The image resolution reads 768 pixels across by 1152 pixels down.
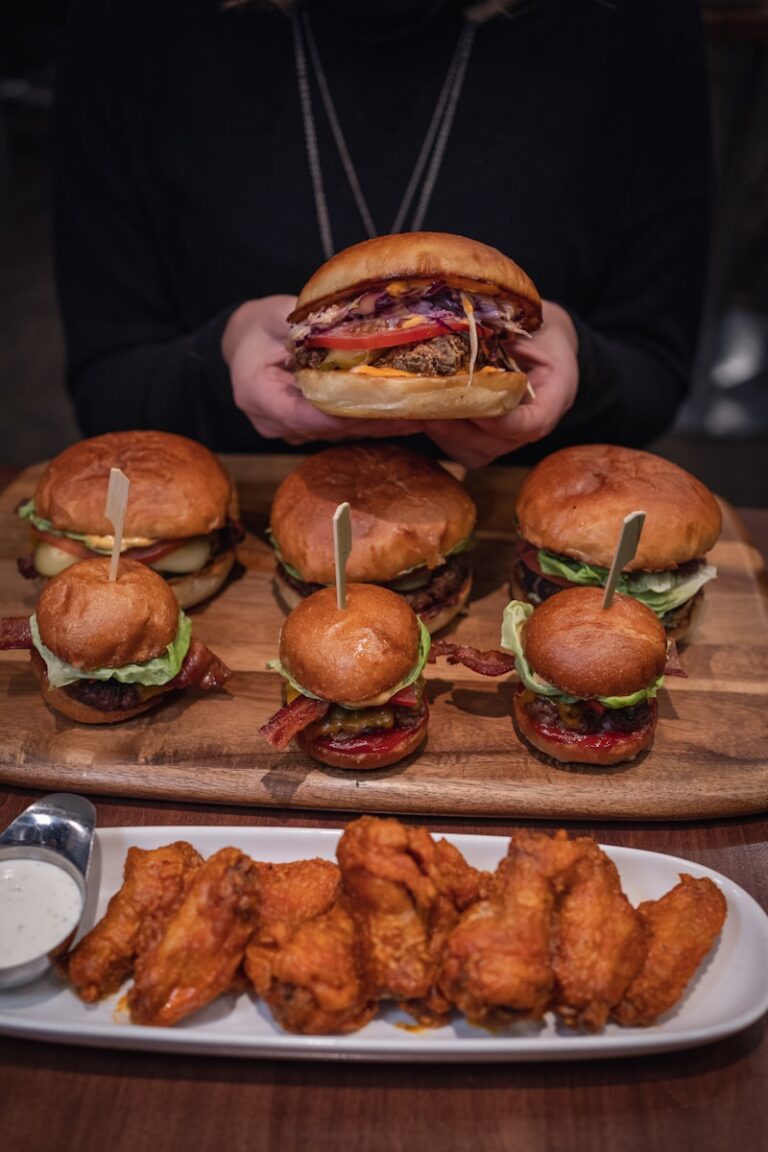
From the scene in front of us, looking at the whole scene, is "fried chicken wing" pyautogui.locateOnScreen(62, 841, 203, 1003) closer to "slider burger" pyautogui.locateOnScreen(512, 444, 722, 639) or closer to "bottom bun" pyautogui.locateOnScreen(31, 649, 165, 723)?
"bottom bun" pyautogui.locateOnScreen(31, 649, 165, 723)

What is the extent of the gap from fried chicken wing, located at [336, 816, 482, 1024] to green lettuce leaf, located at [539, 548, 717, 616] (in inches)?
56.4

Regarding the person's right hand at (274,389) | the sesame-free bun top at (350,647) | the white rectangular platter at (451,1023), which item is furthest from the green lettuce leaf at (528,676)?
the person's right hand at (274,389)

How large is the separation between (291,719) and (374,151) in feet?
7.59

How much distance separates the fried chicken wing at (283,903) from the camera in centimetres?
205

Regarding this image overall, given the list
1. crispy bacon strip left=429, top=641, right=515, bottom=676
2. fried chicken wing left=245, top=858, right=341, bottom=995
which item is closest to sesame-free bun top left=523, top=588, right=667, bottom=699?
crispy bacon strip left=429, top=641, right=515, bottom=676

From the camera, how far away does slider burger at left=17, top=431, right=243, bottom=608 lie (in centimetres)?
334

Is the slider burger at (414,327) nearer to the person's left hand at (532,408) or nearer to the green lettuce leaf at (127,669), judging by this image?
the person's left hand at (532,408)

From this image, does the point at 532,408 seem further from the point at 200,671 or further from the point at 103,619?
the point at 103,619

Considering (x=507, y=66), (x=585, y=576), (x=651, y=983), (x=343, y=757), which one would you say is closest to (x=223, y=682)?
(x=343, y=757)

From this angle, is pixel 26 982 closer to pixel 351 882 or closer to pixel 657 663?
pixel 351 882

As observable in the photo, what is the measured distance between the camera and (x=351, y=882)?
2078mm

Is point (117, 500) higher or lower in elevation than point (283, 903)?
higher

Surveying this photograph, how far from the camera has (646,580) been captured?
325cm

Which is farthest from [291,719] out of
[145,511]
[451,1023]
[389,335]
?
[389,335]
